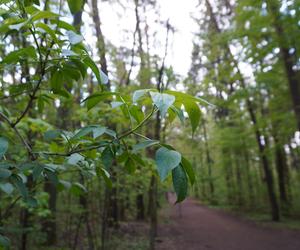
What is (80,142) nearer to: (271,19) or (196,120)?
(196,120)

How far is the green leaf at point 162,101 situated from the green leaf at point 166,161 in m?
0.14

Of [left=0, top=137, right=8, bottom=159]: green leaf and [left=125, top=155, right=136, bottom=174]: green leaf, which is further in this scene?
[left=125, top=155, right=136, bottom=174]: green leaf

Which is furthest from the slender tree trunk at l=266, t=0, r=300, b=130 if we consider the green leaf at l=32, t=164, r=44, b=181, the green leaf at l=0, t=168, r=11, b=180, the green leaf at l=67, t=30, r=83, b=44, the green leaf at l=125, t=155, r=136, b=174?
the green leaf at l=0, t=168, r=11, b=180

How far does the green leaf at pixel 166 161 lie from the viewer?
30.8 inches

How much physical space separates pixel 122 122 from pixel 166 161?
3540mm

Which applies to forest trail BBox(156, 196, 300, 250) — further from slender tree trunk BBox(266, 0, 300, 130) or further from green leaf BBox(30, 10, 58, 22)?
green leaf BBox(30, 10, 58, 22)

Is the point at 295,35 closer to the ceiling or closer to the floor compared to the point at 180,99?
closer to the ceiling

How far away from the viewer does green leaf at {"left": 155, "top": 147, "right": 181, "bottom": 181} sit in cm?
78

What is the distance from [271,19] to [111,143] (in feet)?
21.8

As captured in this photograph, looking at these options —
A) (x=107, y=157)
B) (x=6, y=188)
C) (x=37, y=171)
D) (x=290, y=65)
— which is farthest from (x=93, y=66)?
(x=290, y=65)

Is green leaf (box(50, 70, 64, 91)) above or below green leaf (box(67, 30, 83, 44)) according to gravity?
below

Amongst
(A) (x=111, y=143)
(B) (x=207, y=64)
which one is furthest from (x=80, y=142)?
(B) (x=207, y=64)

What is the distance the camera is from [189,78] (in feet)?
27.9

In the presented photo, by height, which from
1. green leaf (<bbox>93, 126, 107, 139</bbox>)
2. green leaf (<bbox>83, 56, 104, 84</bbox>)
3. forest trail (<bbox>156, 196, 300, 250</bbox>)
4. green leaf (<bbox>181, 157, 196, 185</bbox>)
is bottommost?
forest trail (<bbox>156, 196, 300, 250</bbox>)
